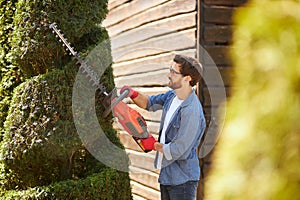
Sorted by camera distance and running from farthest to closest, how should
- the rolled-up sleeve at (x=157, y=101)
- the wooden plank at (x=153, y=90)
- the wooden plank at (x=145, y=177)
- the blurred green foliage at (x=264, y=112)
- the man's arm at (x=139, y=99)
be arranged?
the wooden plank at (x=145, y=177) → the wooden plank at (x=153, y=90) → the rolled-up sleeve at (x=157, y=101) → the man's arm at (x=139, y=99) → the blurred green foliage at (x=264, y=112)

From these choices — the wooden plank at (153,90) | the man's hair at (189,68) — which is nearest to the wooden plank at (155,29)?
the wooden plank at (153,90)

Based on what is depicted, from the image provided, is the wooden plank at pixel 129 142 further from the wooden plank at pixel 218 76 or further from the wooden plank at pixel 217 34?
the wooden plank at pixel 217 34

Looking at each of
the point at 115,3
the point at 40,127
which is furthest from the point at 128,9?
the point at 40,127

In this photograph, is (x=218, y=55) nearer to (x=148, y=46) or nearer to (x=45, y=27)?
(x=148, y=46)

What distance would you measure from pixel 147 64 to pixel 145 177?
1.30 m

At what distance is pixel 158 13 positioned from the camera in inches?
233

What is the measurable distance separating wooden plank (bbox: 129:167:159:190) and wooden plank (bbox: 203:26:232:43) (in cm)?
167

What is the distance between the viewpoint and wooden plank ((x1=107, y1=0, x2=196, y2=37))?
210 inches

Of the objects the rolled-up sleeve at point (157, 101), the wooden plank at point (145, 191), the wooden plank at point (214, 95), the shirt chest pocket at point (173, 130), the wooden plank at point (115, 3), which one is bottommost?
the wooden plank at point (145, 191)

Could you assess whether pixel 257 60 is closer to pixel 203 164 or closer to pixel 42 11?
pixel 42 11

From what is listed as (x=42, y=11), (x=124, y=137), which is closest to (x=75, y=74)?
(x=42, y=11)

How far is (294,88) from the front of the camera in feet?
2.41

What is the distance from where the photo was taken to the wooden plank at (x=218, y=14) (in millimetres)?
5148

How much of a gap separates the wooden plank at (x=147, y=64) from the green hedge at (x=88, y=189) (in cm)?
158
